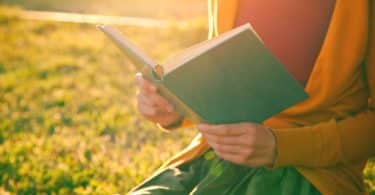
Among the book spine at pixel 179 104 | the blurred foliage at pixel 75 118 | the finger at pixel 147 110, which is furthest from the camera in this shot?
the blurred foliage at pixel 75 118

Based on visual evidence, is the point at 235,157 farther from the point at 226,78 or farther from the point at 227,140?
the point at 226,78

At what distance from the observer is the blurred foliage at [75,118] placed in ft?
11.1

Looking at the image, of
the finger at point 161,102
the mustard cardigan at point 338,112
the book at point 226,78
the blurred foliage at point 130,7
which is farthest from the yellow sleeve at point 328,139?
the blurred foliage at point 130,7

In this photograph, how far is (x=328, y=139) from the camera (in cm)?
190

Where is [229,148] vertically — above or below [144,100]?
below

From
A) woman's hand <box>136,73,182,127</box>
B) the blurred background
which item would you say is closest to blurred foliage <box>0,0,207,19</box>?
the blurred background

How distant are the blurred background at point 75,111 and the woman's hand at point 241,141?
1448mm

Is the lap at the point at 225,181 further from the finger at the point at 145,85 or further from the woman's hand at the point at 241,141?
the finger at the point at 145,85

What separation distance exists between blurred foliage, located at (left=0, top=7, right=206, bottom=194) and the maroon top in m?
1.41

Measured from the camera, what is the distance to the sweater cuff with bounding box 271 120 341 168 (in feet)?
6.13

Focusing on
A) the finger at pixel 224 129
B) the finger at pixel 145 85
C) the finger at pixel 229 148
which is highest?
the finger at pixel 145 85

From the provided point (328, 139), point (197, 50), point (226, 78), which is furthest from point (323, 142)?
point (197, 50)

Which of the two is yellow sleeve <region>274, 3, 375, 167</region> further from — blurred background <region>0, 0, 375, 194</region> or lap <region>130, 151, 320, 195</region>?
blurred background <region>0, 0, 375, 194</region>

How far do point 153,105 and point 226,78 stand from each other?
0.40m
